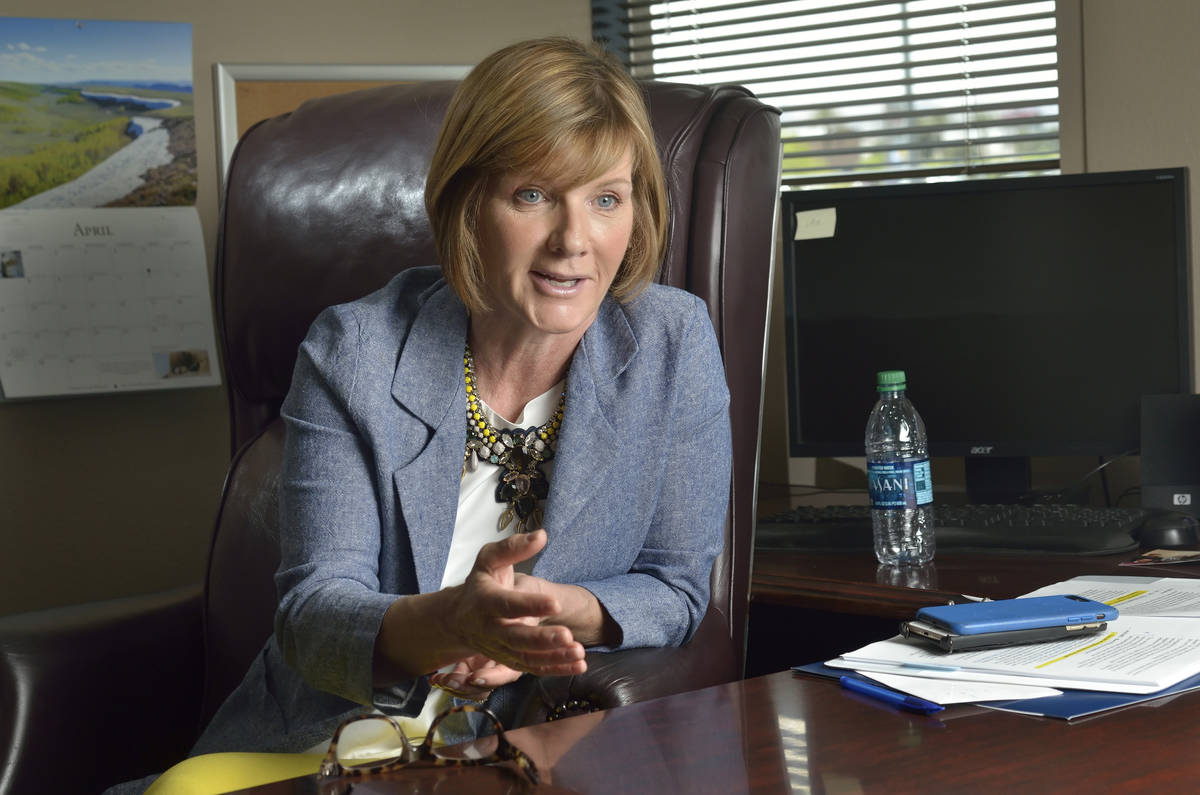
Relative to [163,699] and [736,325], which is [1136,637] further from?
[163,699]

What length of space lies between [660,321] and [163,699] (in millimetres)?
781

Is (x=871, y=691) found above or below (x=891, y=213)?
below

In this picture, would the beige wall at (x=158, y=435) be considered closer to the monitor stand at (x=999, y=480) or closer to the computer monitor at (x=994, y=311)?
→ the computer monitor at (x=994, y=311)

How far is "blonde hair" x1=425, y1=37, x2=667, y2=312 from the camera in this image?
1.18 m

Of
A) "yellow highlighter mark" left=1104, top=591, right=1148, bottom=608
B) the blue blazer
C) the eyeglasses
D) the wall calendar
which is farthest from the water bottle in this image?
the wall calendar

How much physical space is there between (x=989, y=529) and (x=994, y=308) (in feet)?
1.32

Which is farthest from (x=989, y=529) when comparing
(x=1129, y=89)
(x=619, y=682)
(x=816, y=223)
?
(x=1129, y=89)

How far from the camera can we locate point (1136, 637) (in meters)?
0.93

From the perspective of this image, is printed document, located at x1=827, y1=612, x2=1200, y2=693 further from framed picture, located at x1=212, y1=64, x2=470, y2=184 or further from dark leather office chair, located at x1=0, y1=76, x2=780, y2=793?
framed picture, located at x1=212, y1=64, x2=470, y2=184

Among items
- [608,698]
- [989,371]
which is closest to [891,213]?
[989,371]

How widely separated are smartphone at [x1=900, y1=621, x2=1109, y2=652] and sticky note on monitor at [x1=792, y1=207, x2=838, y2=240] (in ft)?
3.29

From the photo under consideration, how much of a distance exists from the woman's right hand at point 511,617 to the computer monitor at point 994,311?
3.42 feet

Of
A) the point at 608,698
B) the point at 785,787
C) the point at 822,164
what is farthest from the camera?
the point at 822,164

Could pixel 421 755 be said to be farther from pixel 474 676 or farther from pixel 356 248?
pixel 356 248
